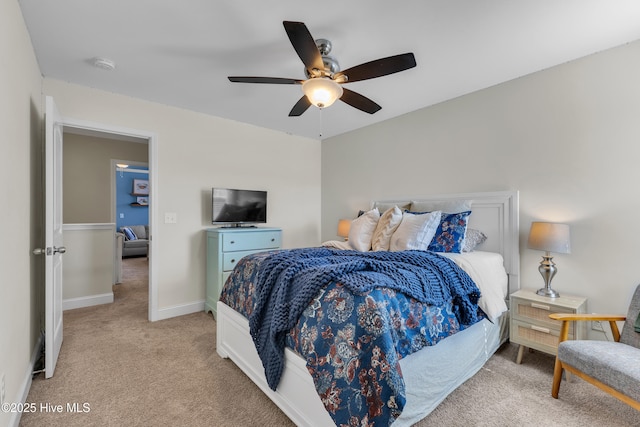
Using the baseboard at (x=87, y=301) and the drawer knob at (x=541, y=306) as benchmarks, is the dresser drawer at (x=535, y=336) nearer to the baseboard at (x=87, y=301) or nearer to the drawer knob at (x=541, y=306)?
the drawer knob at (x=541, y=306)

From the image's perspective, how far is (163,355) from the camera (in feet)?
7.77

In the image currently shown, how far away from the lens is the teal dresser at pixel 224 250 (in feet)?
10.6

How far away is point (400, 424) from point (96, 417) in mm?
1679

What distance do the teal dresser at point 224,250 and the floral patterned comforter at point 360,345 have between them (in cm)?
189

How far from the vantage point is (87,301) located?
3.57 metres

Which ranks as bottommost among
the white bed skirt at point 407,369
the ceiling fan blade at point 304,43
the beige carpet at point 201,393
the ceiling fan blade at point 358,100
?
the beige carpet at point 201,393

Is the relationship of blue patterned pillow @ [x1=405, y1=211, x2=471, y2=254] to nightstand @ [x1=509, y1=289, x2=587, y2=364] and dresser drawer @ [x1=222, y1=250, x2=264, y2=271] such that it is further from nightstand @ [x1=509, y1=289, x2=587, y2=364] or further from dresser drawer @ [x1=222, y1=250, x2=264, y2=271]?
dresser drawer @ [x1=222, y1=250, x2=264, y2=271]

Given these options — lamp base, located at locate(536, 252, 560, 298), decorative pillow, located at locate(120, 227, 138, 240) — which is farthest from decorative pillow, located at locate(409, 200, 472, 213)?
decorative pillow, located at locate(120, 227, 138, 240)

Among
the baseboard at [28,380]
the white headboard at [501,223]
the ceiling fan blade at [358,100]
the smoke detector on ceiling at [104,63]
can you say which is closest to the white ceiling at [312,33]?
the smoke detector on ceiling at [104,63]

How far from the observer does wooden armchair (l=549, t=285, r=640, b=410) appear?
1.45 meters

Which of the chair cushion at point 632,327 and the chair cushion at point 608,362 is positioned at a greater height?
the chair cushion at point 632,327

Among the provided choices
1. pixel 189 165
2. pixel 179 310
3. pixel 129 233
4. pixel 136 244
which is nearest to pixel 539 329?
pixel 179 310

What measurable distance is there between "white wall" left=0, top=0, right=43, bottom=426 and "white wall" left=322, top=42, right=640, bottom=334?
10.9ft

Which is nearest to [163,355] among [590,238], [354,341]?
[354,341]
